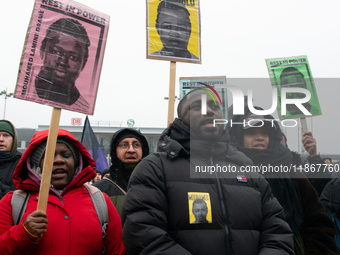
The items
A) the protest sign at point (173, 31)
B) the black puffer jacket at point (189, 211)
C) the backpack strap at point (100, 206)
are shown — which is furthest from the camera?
the protest sign at point (173, 31)

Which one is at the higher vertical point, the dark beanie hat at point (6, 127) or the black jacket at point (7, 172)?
the dark beanie hat at point (6, 127)

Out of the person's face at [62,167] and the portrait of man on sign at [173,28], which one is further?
the portrait of man on sign at [173,28]

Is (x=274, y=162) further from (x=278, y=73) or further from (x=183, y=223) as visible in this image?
(x=278, y=73)

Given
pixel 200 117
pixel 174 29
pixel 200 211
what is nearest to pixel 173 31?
pixel 174 29

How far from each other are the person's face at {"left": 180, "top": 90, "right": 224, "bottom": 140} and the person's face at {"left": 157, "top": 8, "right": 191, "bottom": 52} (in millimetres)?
1580

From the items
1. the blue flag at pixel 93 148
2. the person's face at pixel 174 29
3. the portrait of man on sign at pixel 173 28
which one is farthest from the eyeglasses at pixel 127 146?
the blue flag at pixel 93 148

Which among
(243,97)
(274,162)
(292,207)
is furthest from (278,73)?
(292,207)

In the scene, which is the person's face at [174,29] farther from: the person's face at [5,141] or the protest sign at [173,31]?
the person's face at [5,141]

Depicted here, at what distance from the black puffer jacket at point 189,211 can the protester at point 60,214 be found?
0.44 metres

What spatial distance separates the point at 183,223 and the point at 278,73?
297cm

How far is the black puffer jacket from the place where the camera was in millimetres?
1723

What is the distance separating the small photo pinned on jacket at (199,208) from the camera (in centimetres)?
179

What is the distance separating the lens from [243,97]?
308cm

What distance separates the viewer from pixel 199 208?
1.81 m
